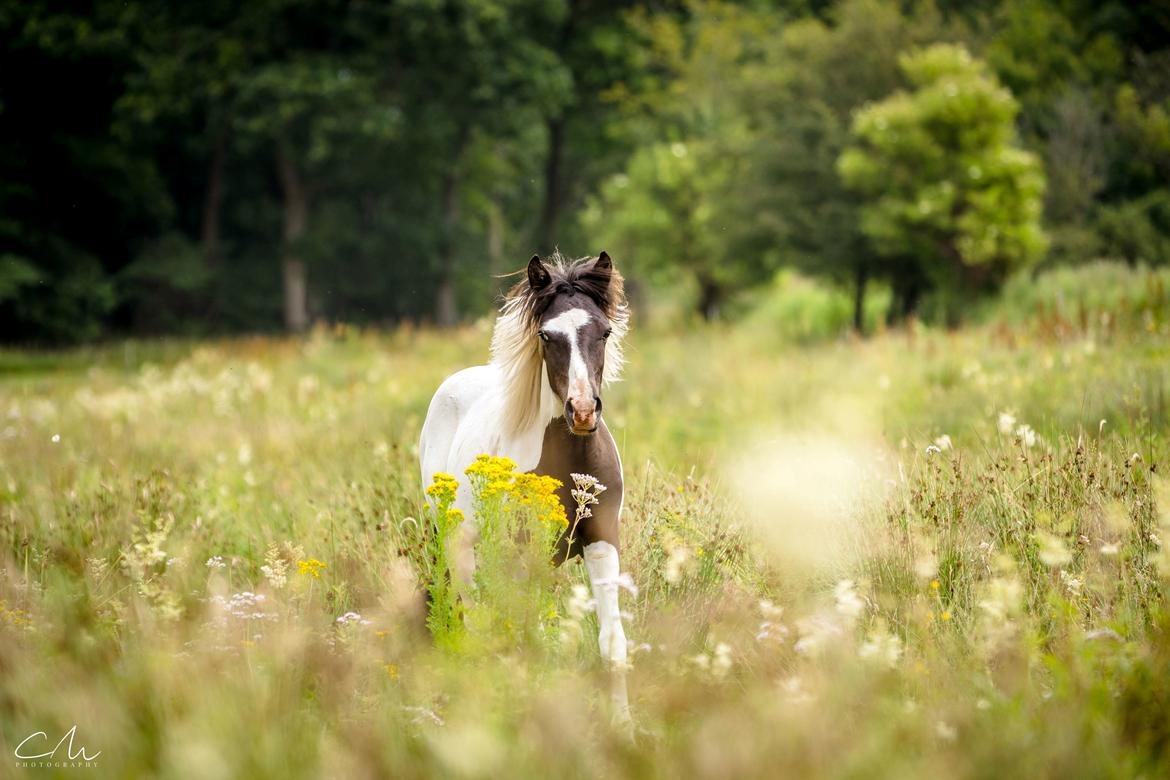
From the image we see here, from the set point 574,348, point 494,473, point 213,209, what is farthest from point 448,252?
point 494,473

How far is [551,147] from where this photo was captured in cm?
2794

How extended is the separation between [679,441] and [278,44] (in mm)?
19360

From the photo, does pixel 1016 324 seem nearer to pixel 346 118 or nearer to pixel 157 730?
pixel 157 730

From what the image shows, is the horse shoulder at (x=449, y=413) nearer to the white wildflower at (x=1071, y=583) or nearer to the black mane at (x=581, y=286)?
the black mane at (x=581, y=286)

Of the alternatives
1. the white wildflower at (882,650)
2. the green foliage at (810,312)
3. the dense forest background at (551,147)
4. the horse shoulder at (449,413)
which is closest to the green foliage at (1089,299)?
the dense forest background at (551,147)

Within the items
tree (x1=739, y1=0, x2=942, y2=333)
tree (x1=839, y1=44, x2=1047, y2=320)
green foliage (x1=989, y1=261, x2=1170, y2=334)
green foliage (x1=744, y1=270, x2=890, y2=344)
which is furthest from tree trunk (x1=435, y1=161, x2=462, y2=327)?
green foliage (x1=989, y1=261, x2=1170, y2=334)

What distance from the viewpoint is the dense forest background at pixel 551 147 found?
52.1 feet

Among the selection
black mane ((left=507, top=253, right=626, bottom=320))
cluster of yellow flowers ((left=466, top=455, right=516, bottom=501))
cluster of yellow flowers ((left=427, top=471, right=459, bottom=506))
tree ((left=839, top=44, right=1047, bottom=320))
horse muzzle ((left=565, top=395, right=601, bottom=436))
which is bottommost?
cluster of yellow flowers ((left=427, top=471, right=459, bottom=506))

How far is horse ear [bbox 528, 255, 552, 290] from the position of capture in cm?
374

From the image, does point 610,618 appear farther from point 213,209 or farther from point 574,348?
point 213,209

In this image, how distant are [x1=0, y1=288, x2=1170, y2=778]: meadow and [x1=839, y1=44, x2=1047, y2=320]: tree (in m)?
7.78

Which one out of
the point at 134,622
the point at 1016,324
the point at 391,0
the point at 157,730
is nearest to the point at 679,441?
the point at 134,622

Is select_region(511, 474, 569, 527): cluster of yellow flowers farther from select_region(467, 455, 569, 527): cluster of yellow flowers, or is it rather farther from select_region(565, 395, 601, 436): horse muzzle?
select_region(565, 395, 601, 436): horse muzzle

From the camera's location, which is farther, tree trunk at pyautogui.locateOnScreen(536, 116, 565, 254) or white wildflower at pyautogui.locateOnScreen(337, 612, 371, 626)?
tree trunk at pyautogui.locateOnScreen(536, 116, 565, 254)
